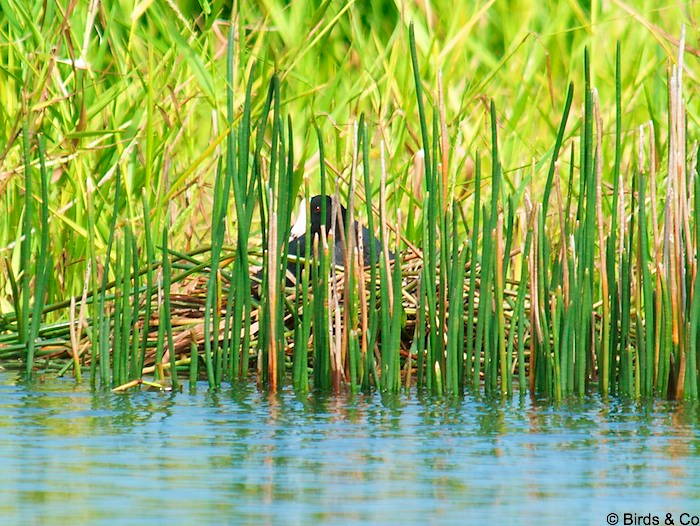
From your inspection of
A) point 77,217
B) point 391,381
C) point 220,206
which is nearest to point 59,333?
point 77,217

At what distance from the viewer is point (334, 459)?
398cm

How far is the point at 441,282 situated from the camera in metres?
4.97

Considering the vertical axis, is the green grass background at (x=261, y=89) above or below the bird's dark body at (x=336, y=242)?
above

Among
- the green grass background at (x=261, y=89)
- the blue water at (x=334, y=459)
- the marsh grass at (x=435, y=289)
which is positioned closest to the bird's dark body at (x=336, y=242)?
the green grass background at (x=261, y=89)

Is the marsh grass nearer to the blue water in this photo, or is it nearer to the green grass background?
the blue water

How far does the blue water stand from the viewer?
3.40m

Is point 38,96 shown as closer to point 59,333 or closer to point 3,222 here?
point 3,222

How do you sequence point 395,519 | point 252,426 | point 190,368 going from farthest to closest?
point 190,368, point 252,426, point 395,519

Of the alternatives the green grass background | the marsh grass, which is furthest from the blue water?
the green grass background

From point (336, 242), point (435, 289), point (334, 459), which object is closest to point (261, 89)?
point (336, 242)

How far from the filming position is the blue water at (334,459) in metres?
3.40

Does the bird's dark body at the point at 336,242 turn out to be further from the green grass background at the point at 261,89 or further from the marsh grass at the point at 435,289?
the marsh grass at the point at 435,289

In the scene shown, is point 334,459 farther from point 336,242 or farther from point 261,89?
point 336,242

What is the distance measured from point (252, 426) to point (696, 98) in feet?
14.6
